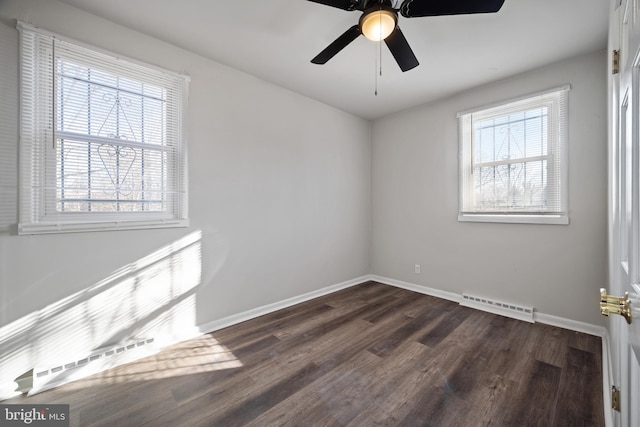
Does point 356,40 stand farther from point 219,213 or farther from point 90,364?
point 90,364

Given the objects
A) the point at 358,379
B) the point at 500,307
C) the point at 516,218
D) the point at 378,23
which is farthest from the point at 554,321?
the point at 378,23

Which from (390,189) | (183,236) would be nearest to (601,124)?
(390,189)

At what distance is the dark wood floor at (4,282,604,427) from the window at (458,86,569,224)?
4.06 ft

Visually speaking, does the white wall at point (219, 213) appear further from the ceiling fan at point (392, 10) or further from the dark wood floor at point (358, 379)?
the ceiling fan at point (392, 10)

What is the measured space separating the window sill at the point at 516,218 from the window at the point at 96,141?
3.22 meters

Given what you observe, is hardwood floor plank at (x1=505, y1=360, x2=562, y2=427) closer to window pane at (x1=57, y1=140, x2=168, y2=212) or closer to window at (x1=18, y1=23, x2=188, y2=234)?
window at (x1=18, y1=23, x2=188, y2=234)

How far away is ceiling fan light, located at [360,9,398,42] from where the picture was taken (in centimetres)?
153

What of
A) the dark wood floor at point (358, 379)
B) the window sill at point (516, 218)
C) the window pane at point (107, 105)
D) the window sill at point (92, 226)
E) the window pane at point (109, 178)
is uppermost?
the window pane at point (107, 105)

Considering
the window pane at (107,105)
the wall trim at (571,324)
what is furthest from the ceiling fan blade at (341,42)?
the wall trim at (571,324)

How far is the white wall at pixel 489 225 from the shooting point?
7.94ft

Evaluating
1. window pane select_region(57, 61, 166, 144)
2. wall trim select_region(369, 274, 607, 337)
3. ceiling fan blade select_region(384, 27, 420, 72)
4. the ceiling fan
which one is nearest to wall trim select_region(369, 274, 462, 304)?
wall trim select_region(369, 274, 607, 337)

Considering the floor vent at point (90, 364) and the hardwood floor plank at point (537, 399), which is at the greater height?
the floor vent at point (90, 364)

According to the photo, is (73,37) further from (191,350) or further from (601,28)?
(601,28)

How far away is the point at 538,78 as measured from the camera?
106 inches
